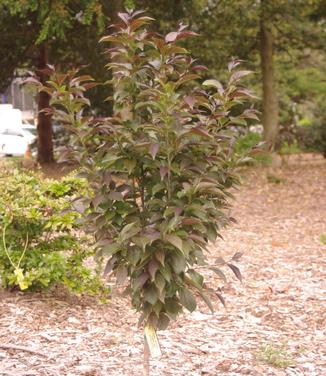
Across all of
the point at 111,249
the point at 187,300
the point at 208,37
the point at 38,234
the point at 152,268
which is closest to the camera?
the point at 152,268

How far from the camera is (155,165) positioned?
2.84 m

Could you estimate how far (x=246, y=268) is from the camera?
688 centimetres

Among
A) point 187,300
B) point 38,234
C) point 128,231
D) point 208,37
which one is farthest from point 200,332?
point 208,37

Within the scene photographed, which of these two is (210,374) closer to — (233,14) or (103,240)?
(103,240)

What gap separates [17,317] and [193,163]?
2334 millimetres

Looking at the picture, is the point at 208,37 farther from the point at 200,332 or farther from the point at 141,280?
the point at 141,280

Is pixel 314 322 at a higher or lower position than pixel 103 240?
lower

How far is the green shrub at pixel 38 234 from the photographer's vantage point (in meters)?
4.48

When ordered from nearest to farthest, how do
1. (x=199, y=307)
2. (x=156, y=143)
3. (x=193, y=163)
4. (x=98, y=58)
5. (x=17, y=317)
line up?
1. (x=156, y=143)
2. (x=193, y=163)
3. (x=17, y=317)
4. (x=199, y=307)
5. (x=98, y=58)

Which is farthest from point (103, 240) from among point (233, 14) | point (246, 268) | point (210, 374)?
point (233, 14)

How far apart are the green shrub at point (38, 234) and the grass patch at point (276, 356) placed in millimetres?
1377

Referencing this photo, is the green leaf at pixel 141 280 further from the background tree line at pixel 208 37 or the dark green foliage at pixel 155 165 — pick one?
the background tree line at pixel 208 37

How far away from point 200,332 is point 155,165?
2.27 m

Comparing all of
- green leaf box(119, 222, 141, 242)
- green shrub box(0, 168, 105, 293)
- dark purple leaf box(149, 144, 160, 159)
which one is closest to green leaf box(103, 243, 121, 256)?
green leaf box(119, 222, 141, 242)
